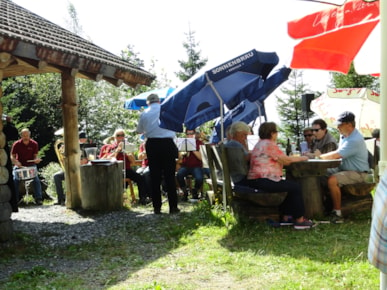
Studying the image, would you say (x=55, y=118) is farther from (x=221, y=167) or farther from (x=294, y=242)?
(x=294, y=242)

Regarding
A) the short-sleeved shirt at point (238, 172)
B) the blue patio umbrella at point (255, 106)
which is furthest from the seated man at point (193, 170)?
the short-sleeved shirt at point (238, 172)

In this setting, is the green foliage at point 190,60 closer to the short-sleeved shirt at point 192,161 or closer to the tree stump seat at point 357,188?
the short-sleeved shirt at point 192,161

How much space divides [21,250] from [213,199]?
2918 millimetres

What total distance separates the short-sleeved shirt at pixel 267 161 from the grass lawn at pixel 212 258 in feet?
2.07

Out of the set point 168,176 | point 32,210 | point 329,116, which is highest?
point 329,116

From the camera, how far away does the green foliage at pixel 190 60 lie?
107 ft

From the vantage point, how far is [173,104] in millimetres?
6695

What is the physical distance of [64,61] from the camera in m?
6.37

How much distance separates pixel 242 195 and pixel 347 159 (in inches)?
61.8

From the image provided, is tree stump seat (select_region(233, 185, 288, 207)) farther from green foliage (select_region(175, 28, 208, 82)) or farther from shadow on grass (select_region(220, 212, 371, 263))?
green foliage (select_region(175, 28, 208, 82))

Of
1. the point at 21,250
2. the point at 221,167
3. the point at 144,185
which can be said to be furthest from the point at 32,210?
the point at 221,167

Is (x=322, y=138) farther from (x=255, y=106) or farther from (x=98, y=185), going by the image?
(x=98, y=185)

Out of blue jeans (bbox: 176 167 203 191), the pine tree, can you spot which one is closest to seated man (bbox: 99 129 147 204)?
blue jeans (bbox: 176 167 203 191)

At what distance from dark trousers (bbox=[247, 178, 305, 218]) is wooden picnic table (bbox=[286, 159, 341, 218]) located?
0.91ft
